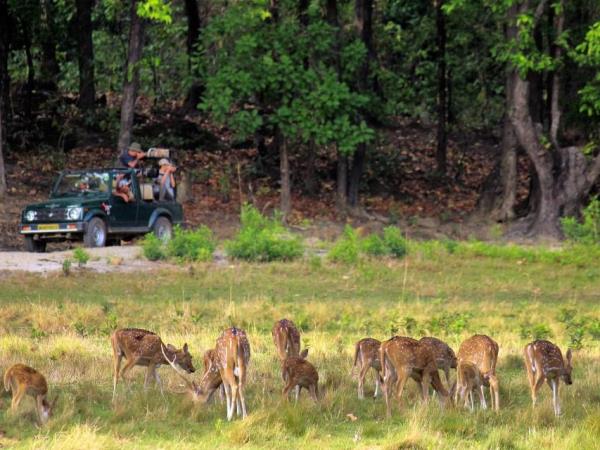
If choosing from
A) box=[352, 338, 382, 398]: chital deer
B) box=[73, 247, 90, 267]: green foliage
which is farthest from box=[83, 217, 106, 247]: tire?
box=[352, 338, 382, 398]: chital deer

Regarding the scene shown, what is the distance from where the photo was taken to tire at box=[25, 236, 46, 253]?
27.2m

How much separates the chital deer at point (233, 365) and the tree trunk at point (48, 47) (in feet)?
100

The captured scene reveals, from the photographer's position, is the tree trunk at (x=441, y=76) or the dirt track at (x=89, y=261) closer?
the dirt track at (x=89, y=261)

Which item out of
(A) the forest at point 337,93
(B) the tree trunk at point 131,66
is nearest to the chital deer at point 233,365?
(A) the forest at point 337,93

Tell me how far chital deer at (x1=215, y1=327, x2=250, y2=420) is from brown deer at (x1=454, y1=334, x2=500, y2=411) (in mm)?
2132

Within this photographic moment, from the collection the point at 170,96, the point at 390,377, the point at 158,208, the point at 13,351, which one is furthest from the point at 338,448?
the point at 170,96

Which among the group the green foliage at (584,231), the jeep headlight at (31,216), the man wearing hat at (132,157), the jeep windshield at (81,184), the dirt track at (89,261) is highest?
the man wearing hat at (132,157)

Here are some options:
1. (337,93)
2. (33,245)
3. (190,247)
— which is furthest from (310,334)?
(337,93)

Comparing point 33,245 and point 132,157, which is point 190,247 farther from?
point 132,157

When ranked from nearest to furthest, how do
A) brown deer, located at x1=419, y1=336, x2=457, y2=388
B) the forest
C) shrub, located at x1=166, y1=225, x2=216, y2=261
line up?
brown deer, located at x1=419, y1=336, x2=457, y2=388 < shrub, located at x1=166, y1=225, x2=216, y2=261 < the forest

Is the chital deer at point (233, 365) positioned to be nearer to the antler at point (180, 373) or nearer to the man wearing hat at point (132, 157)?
the antler at point (180, 373)

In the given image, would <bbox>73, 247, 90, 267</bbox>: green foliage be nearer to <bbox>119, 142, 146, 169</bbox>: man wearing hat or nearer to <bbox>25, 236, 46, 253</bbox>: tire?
<bbox>25, 236, 46, 253</bbox>: tire

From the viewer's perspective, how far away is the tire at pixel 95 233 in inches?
1051

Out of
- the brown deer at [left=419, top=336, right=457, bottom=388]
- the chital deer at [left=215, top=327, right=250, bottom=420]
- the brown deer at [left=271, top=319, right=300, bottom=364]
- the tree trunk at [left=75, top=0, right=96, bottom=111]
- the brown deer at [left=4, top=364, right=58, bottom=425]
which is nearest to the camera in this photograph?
the brown deer at [left=4, top=364, right=58, bottom=425]
